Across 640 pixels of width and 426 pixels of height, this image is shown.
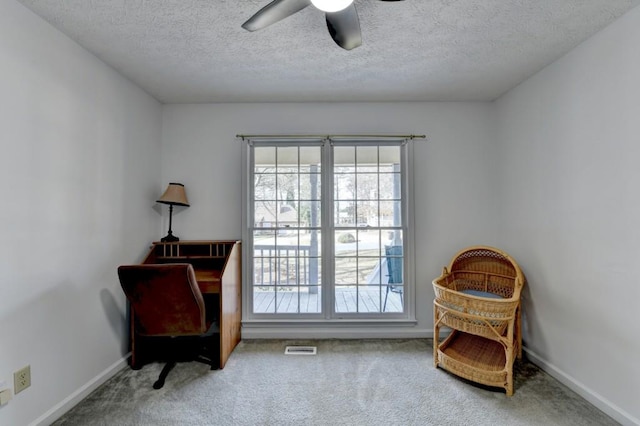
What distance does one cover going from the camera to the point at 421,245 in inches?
118

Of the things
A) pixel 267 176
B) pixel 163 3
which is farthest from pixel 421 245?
pixel 163 3

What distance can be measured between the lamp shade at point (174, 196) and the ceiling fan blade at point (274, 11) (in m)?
1.81

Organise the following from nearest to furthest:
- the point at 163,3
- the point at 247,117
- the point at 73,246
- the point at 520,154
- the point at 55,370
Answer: the point at 163,3
the point at 55,370
the point at 73,246
the point at 520,154
the point at 247,117

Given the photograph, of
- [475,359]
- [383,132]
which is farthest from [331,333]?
[383,132]

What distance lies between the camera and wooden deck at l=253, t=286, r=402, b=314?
3.01 m

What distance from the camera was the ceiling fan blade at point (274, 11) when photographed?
1.34m

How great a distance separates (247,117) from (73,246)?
1.91 metres

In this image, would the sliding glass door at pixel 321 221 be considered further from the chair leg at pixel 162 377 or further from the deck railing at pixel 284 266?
the chair leg at pixel 162 377

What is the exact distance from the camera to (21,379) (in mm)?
1608

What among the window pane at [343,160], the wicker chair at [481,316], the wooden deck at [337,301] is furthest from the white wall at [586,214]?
the window pane at [343,160]

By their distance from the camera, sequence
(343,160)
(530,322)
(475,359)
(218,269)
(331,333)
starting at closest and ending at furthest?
(475,359) → (530,322) → (218,269) → (331,333) → (343,160)

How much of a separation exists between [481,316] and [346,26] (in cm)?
215

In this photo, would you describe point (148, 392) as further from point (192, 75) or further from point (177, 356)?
point (192, 75)

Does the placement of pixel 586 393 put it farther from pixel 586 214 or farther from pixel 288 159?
pixel 288 159
